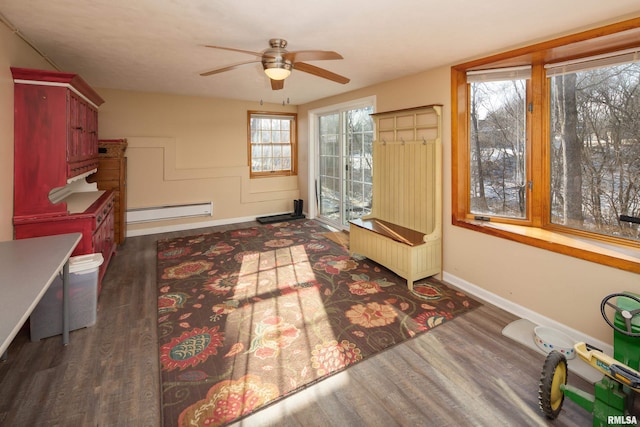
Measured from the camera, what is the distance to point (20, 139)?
A: 2.62 metres

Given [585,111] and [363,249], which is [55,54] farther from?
[585,111]

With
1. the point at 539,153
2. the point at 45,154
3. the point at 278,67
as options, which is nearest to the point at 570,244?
the point at 539,153

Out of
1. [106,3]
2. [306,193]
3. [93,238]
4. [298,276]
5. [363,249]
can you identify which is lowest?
[298,276]

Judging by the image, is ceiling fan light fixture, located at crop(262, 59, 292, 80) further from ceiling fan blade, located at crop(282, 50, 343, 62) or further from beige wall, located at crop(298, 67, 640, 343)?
beige wall, located at crop(298, 67, 640, 343)

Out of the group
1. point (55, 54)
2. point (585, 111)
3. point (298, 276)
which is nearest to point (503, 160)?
point (585, 111)

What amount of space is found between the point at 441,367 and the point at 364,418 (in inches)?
27.9

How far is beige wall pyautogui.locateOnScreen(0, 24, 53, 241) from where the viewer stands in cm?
240

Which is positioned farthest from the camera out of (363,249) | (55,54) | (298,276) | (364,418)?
(363,249)

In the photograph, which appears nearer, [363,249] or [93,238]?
[93,238]

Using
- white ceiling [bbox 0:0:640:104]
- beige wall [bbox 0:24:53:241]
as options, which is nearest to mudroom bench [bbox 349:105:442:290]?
white ceiling [bbox 0:0:640:104]

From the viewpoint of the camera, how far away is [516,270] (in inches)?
115

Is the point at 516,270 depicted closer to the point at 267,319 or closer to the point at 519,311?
the point at 519,311

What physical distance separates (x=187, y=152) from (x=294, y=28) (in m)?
3.96

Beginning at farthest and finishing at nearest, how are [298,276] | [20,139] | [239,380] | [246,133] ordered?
1. [246,133]
2. [298,276]
3. [20,139]
4. [239,380]
